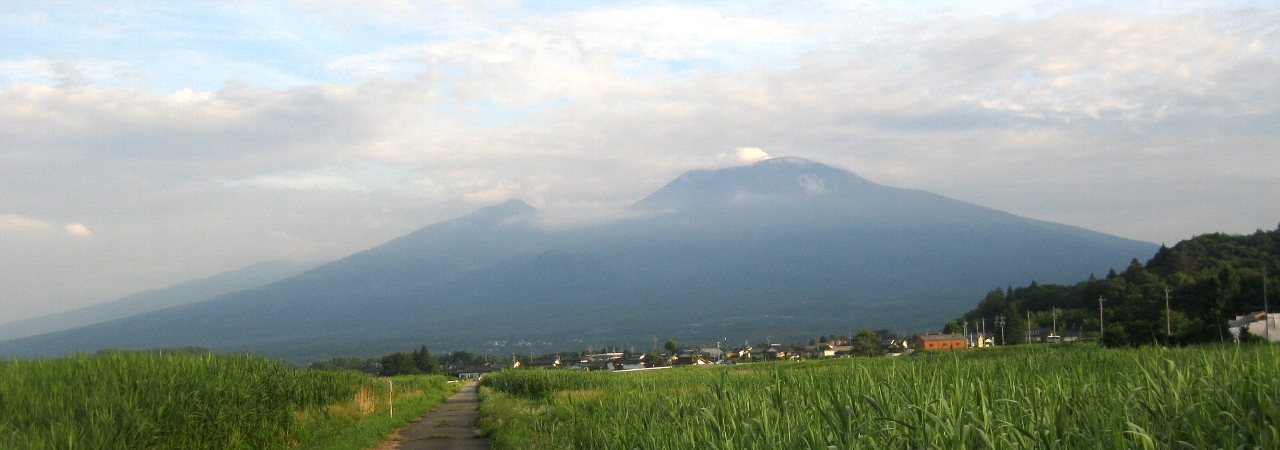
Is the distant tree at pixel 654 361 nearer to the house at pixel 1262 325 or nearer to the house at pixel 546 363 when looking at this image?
the house at pixel 546 363

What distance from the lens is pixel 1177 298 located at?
174 feet

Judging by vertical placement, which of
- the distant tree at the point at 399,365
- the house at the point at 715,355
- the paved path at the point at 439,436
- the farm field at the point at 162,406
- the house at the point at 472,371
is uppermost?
the farm field at the point at 162,406

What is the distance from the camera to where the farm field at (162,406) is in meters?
8.55

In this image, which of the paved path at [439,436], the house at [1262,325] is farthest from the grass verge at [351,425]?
the house at [1262,325]

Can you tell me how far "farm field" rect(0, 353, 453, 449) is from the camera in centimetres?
855

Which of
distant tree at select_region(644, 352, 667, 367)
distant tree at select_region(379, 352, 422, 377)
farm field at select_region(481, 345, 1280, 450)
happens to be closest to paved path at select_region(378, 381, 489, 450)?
farm field at select_region(481, 345, 1280, 450)

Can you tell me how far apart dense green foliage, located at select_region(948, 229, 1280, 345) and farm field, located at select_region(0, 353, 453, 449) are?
2830cm

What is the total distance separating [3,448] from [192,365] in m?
5.03

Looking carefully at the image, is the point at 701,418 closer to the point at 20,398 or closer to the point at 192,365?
the point at 20,398

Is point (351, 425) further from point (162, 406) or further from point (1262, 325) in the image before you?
point (1262, 325)

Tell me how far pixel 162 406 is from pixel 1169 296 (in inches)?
2395

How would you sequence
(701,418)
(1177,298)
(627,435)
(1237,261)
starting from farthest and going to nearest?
1. (1237,261)
2. (1177,298)
3. (627,435)
4. (701,418)

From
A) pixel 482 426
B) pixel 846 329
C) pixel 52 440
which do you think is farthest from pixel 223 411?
pixel 846 329

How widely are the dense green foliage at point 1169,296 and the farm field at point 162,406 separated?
28.3m
